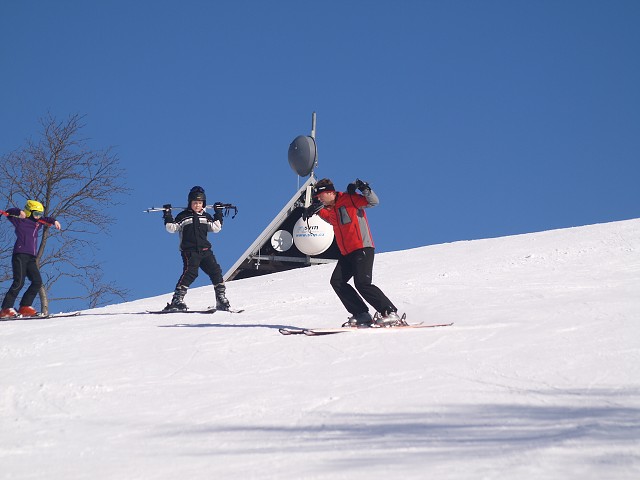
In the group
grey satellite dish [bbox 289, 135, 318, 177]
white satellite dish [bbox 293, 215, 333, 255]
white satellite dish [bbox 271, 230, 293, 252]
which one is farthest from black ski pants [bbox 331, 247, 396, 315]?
grey satellite dish [bbox 289, 135, 318, 177]

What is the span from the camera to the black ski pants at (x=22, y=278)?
40.1ft

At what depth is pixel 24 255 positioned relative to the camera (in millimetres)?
12414

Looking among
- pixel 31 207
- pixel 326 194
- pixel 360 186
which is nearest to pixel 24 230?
pixel 31 207

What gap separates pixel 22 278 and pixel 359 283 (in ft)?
20.8

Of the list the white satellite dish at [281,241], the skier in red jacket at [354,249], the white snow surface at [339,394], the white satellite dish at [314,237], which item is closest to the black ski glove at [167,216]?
the white snow surface at [339,394]

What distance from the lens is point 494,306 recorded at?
365 inches

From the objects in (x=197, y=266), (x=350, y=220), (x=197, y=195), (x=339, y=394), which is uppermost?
(x=197, y=195)

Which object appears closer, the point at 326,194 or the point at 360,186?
the point at 360,186

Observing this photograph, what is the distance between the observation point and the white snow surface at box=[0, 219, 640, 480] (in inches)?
151

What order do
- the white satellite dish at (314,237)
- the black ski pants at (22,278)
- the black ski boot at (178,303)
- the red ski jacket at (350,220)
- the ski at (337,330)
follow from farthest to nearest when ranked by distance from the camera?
the white satellite dish at (314,237) → the black ski pants at (22,278) → the black ski boot at (178,303) → the red ski jacket at (350,220) → the ski at (337,330)

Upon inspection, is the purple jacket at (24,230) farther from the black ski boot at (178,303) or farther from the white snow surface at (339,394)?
the black ski boot at (178,303)

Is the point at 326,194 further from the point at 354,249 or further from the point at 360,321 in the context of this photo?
the point at 360,321

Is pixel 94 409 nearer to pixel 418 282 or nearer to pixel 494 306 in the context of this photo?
pixel 494 306

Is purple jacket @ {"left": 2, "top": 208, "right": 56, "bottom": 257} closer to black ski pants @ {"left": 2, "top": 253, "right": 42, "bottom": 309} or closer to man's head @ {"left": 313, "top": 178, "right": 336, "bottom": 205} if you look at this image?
black ski pants @ {"left": 2, "top": 253, "right": 42, "bottom": 309}
